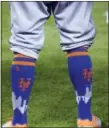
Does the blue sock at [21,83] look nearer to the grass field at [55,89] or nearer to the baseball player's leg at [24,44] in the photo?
the baseball player's leg at [24,44]

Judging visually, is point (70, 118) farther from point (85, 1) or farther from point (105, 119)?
point (85, 1)

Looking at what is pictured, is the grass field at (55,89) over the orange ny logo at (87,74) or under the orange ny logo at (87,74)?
under

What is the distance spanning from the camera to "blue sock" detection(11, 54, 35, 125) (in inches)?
72.6

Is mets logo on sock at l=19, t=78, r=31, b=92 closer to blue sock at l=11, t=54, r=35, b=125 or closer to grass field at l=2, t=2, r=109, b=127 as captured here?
blue sock at l=11, t=54, r=35, b=125

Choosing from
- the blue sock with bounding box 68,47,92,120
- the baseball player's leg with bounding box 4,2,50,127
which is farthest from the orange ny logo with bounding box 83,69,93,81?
the baseball player's leg with bounding box 4,2,50,127

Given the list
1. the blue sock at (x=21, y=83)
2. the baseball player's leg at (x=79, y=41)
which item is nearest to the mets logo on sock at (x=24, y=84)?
the blue sock at (x=21, y=83)

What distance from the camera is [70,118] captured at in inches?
84.4

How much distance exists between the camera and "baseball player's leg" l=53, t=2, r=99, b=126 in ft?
6.02

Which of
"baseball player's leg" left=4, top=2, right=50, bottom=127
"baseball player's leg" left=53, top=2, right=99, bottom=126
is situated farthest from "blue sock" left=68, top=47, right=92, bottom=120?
"baseball player's leg" left=4, top=2, right=50, bottom=127

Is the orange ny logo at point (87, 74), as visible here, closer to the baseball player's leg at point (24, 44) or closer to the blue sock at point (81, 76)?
the blue sock at point (81, 76)

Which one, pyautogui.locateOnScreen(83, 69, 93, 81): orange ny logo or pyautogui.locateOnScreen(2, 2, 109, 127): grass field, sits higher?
pyautogui.locateOnScreen(83, 69, 93, 81): orange ny logo

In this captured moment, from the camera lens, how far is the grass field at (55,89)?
7.07ft

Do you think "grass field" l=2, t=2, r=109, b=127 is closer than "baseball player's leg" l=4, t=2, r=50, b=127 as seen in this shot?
No

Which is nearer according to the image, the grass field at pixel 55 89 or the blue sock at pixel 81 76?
the blue sock at pixel 81 76
